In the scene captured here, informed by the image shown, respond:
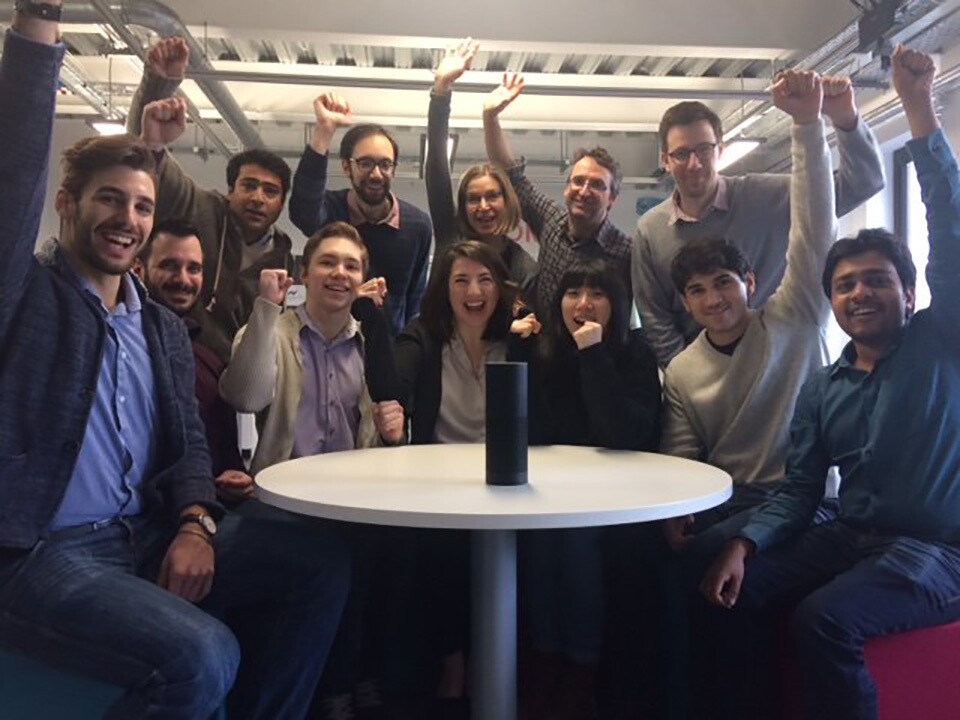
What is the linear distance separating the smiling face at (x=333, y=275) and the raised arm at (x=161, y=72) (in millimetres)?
772

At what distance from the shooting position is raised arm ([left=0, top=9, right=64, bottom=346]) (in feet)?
4.52

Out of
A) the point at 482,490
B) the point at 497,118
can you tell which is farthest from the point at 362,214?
the point at 482,490

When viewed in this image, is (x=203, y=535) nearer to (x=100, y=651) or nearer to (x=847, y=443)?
(x=100, y=651)

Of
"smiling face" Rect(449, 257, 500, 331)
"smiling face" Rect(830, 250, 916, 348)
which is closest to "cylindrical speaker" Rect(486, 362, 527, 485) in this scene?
"smiling face" Rect(449, 257, 500, 331)

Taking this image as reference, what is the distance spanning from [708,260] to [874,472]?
72 cm

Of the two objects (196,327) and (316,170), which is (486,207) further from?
(196,327)

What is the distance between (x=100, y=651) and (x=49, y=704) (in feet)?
0.68

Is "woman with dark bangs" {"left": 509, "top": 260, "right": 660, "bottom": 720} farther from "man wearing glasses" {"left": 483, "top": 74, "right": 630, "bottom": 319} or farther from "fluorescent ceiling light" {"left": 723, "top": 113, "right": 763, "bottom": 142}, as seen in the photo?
"fluorescent ceiling light" {"left": 723, "top": 113, "right": 763, "bottom": 142}

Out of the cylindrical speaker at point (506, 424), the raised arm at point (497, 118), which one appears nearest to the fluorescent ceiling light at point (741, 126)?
the raised arm at point (497, 118)

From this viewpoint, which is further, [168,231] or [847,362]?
[168,231]

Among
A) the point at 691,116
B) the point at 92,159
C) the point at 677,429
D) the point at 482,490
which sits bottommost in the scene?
the point at 482,490

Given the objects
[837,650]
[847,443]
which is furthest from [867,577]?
[847,443]

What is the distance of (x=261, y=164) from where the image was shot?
2.90 meters

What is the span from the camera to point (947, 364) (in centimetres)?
188
